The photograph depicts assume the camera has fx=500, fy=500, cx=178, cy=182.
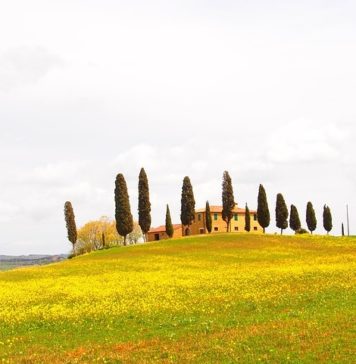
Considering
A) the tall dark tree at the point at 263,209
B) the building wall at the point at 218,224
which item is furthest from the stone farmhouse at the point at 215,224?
the tall dark tree at the point at 263,209

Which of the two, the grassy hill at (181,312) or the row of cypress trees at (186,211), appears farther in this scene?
the row of cypress trees at (186,211)

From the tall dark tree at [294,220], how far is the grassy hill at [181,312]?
7007cm

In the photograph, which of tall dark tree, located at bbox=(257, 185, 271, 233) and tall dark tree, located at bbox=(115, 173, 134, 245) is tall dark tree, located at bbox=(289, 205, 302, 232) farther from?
tall dark tree, located at bbox=(115, 173, 134, 245)

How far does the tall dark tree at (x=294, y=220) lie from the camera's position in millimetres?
136250

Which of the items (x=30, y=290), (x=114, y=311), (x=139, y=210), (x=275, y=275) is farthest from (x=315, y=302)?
(x=139, y=210)

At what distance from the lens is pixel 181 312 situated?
3198 cm

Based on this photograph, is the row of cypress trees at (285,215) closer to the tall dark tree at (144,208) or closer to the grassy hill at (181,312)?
the tall dark tree at (144,208)

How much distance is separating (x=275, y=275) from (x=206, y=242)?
4030cm

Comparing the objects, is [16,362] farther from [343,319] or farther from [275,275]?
[275,275]

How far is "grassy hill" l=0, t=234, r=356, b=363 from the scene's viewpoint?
67.3ft

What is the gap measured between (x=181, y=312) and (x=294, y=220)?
109m

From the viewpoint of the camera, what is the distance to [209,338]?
74.1 feet

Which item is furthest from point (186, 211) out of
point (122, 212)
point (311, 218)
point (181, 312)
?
point (181, 312)

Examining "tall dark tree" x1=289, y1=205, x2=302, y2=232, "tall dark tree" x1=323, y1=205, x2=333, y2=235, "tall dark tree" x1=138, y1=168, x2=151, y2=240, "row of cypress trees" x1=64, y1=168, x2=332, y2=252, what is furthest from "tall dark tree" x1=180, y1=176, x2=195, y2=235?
"tall dark tree" x1=323, y1=205, x2=333, y2=235
